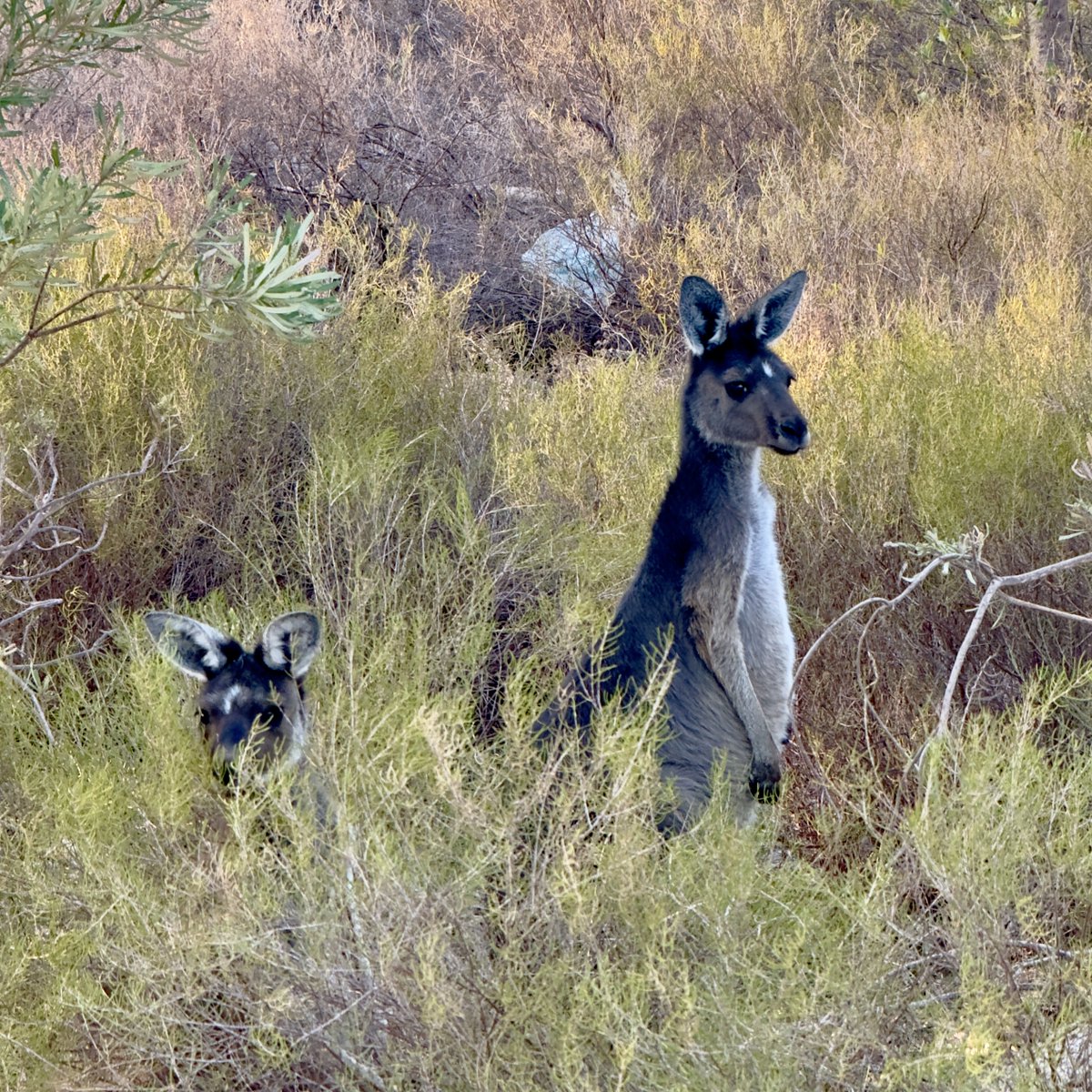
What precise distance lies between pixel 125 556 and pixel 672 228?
17.3 feet

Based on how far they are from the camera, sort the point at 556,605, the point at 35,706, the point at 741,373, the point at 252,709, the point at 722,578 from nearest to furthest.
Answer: the point at 252,709, the point at 35,706, the point at 722,578, the point at 741,373, the point at 556,605

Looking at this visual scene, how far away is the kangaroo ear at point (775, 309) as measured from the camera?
161 inches

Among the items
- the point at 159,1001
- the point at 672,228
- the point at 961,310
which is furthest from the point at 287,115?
the point at 159,1001

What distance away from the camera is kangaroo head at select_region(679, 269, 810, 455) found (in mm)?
4070

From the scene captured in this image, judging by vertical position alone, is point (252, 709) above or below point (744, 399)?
below

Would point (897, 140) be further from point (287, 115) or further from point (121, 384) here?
point (121, 384)

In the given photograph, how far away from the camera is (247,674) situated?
3574 millimetres

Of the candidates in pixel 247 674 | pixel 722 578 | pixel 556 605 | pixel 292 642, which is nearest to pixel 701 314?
pixel 722 578

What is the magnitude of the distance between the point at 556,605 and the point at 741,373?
1.14m

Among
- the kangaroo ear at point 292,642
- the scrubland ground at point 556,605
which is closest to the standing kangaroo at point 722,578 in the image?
the scrubland ground at point 556,605

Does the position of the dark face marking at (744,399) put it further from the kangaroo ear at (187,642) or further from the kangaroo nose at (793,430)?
the kangaroo ear at (187,642)

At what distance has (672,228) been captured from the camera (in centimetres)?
944

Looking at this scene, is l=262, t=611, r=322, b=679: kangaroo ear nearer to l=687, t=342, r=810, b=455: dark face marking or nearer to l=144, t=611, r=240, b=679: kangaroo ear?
l=144, t=611, r=240, b=679: kangaroo ear

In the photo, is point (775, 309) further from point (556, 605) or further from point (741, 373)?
point (556, 605)
